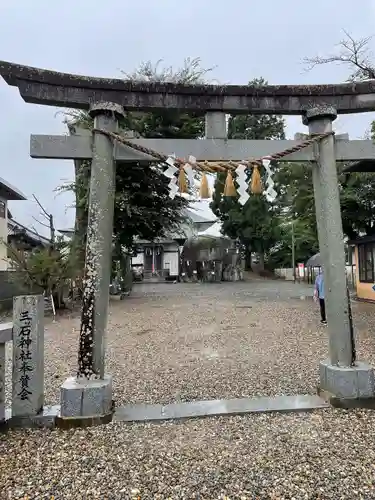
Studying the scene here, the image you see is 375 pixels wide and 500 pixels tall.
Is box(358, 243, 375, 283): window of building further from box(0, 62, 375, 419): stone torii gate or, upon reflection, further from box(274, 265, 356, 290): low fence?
box(0, 62, 375, 419): stone torii gate

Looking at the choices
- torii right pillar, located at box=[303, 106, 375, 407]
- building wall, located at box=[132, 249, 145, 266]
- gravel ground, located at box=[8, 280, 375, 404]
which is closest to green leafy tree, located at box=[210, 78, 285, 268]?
building wall, located at box=[132, 249, 145, 266]

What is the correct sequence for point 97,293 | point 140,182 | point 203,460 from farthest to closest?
point 140,182, point 97,293, point 203,460

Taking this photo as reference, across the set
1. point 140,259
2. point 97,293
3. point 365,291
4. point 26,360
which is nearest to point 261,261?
point 140,259

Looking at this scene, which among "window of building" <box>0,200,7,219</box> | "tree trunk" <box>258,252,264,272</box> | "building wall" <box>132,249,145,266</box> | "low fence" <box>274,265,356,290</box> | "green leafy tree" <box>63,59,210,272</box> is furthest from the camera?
"tree trunk" <box>258,252,264,272</box>

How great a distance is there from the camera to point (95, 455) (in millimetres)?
2982

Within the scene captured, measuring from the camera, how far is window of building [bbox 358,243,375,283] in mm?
14672

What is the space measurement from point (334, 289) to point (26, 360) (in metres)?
3.34

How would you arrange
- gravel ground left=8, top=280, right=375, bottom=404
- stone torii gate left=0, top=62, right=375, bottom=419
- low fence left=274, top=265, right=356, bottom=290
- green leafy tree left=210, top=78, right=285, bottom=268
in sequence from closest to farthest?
stone torii gate left=0, top=62, right=375, bottom=419 → gravel ground left=8, top=280, right=375, bottom=404 → low fence left=274, top=265, right=356, bottom=290 → green leafy tree left=210, top=78, right=285, bottom=268

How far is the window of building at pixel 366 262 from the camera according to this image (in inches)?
578

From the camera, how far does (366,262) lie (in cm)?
1516

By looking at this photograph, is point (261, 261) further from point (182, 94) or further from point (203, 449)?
A: point (203, 449)

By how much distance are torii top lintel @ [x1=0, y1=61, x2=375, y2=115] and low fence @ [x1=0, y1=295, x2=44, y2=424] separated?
222cm

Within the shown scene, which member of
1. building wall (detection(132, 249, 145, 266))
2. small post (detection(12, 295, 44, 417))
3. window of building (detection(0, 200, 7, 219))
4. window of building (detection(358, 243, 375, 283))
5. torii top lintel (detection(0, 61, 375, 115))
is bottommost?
small post (detection(12, 295, 44, 417))

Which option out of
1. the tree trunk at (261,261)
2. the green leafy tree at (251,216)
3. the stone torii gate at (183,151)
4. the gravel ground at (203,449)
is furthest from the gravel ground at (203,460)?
the tree trunk at (261,261)
